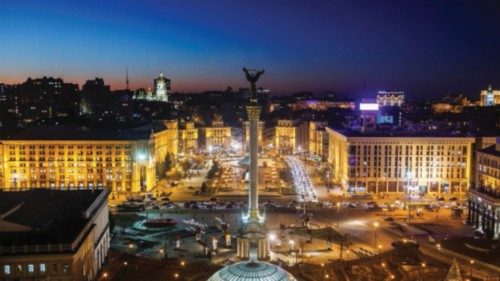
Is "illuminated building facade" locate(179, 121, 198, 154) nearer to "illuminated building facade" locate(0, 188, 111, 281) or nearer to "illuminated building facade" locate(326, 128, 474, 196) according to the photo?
"illuminated building facade" locate(326, 128, 474, 196)

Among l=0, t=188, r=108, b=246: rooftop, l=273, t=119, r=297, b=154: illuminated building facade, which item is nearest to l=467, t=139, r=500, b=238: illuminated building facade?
l=0, t=188, r=108, b=246: rooftop

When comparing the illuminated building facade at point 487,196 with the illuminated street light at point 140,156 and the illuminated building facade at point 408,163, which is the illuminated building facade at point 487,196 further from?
the illuminated street light at point 140,156

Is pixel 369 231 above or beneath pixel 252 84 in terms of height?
beneath

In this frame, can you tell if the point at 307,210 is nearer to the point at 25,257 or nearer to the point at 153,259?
the point at 153,259

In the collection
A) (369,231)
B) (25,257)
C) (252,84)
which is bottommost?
(369,231)

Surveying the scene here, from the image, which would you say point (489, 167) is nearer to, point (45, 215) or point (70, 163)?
point (45, 215)

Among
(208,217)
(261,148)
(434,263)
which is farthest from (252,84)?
(261,148)

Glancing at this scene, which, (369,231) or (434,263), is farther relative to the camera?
(369,231)
